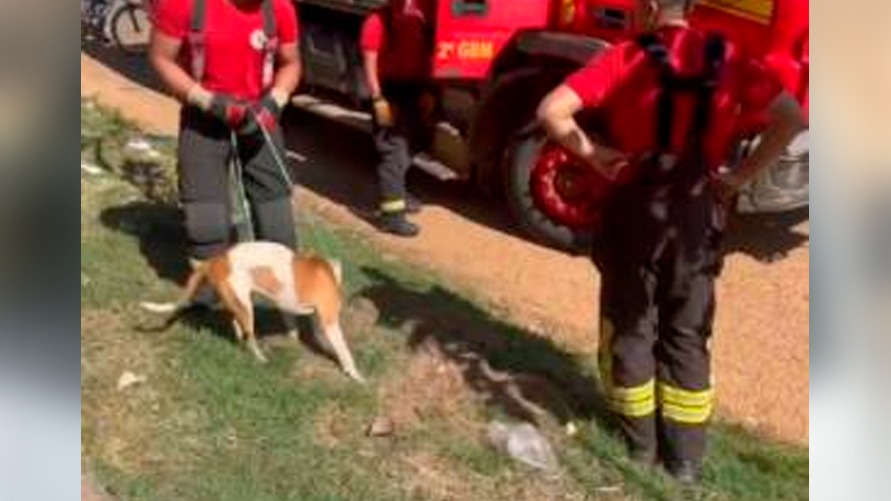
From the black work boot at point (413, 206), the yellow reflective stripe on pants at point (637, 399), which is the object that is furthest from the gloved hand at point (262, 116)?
the black work boot at point (413, 206)

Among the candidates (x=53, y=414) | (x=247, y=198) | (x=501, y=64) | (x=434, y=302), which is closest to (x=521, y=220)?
(x=501, y=64)

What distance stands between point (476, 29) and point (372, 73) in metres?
0.64

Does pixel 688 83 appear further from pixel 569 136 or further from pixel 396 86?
pixel 396 86

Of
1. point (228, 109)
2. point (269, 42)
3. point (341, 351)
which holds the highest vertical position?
point (269, 42)

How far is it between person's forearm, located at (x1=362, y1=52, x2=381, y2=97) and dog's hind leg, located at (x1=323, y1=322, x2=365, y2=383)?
2585 millimetres

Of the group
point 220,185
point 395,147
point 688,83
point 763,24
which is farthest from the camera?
point 395,147

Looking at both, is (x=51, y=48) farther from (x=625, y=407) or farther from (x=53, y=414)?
(x=625, y=407)

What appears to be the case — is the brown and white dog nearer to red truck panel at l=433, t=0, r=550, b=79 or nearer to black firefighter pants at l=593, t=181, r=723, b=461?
black firefighter pants at l=593, t=181, r=723, b=461

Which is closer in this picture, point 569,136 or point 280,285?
point 569,136

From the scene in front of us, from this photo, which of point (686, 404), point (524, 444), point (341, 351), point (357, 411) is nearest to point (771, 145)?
point (686, 404)

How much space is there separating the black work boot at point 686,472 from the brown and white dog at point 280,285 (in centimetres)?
126

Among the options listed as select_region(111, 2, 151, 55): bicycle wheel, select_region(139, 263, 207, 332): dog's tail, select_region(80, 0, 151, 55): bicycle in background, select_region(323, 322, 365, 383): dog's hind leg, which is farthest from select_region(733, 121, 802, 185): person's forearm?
select_region(111, 2, 151, 55): bicycle wheel

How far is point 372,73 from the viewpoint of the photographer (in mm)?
7344

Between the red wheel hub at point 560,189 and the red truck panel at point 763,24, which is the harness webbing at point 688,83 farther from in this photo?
the red wheel hub at point 560,189
